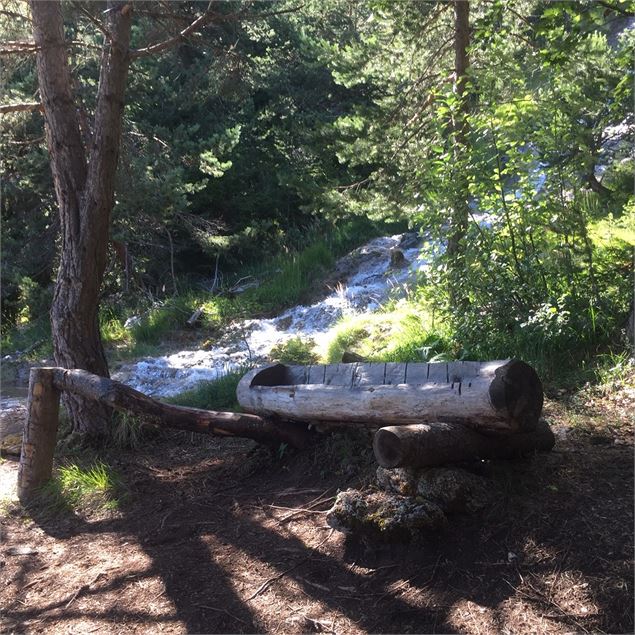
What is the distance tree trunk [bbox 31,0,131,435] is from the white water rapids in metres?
3.11

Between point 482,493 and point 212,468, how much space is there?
2.58m

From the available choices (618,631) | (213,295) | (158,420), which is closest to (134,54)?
(158,420)

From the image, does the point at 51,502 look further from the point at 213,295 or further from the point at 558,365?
the point at 213,295

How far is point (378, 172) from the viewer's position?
1164 centimetres

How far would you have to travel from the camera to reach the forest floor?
3.48 meters

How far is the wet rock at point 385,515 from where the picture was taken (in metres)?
3.91

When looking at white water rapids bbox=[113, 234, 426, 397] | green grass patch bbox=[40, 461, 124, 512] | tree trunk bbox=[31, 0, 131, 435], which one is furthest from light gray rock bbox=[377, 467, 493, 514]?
white water rapids bbox=[113, 234, 426, 397]

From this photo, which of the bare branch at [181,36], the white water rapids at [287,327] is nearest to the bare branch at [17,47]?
the bare branch at [181,36]

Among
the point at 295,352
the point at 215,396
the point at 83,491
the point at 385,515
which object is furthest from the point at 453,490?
the point at 295,352

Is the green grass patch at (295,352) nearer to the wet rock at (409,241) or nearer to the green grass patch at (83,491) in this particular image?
the green grass patch at (83,491)

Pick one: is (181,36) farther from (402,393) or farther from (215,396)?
(402,393)

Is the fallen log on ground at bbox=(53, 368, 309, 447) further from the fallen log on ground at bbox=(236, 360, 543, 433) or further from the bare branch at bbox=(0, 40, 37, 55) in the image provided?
the bare branch at bbox=(0, 40, 37, 55)

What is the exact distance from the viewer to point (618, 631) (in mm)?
3207

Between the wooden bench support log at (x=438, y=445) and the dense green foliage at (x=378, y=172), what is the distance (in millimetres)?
2186
